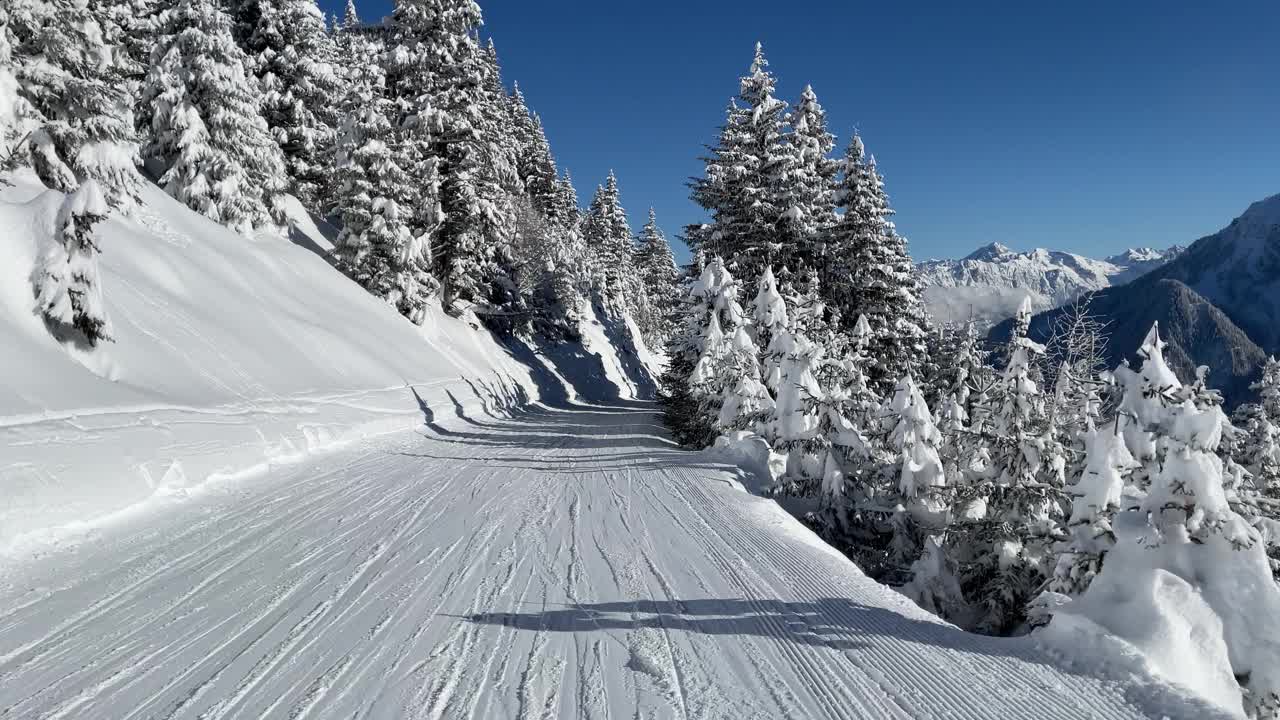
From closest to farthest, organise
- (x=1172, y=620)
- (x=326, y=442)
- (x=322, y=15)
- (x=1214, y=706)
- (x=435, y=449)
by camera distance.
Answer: (x=1214, y=706)
(x=1172, y=620)
(x=326, y=442)
(x=435, y=449)
(x=322, y=15)

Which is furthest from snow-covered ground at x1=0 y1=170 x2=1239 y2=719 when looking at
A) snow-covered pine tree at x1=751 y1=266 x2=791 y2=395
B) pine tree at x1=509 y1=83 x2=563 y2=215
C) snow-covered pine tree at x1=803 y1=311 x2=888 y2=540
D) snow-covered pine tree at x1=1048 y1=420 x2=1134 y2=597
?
pine tree at x1=509 y1=83 x2=563 y2=215

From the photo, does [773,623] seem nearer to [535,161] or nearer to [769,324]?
[769,324]

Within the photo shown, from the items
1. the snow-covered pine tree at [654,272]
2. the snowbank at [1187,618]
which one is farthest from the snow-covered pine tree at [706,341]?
the snow-covered pine tree at [654,272]

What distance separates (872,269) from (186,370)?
18.0 meters

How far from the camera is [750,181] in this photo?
66.6ft

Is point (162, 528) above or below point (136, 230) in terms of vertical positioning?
below

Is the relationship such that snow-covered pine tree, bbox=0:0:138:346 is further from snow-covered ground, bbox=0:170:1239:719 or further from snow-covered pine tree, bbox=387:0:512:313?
snow-covered pine tree, bbox=387:0:512:313

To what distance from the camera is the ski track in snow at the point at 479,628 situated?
3281 mm

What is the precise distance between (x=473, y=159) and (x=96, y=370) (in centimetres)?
1825

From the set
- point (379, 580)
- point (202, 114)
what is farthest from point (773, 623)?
point (202, 114)

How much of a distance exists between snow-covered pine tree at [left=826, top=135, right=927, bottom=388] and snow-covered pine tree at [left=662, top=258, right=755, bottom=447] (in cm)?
523

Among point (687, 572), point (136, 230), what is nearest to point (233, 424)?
point (687, 572)

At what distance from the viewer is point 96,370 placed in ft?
26.1

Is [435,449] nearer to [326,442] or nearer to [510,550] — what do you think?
[326,442]
